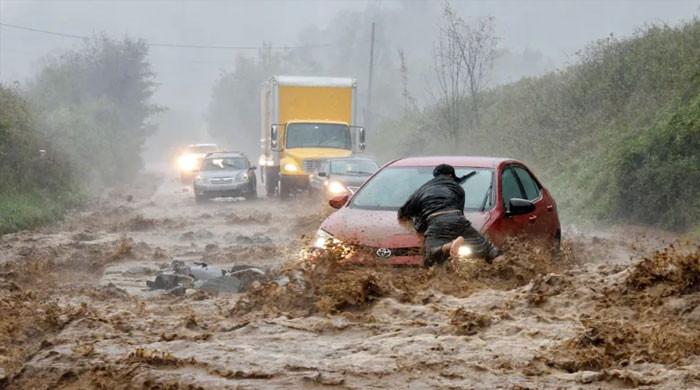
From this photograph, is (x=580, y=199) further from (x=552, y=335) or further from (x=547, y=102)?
(x=552, y=335)

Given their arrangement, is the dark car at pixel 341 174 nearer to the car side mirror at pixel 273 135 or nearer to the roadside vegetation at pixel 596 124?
the car side mirror at pixel 273 135

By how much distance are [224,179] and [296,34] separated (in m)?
134

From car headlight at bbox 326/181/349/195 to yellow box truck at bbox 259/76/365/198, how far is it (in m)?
5.01

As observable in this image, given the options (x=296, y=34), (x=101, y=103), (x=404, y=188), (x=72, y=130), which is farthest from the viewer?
(x=296, y=34)

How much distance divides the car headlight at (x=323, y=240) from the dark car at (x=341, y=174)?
13.7 m

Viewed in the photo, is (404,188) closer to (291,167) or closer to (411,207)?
(411,207)

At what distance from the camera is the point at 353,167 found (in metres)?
25.6

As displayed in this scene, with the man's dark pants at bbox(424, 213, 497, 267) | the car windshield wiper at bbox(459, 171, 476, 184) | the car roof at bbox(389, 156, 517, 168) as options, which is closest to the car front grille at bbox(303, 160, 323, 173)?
the car roof at bbox(389, 156, 517, 168)

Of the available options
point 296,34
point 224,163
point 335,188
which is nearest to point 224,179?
point 224,163

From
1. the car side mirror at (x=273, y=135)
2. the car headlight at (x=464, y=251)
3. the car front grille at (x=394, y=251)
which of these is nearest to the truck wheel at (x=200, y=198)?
the car side mirror at (x=273, y=135)

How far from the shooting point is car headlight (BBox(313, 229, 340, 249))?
9656 millimetres

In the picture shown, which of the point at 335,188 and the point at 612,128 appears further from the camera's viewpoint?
the point at 612,128

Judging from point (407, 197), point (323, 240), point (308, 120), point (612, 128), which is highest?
point (308, 120)

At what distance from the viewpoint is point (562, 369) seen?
6.25m
